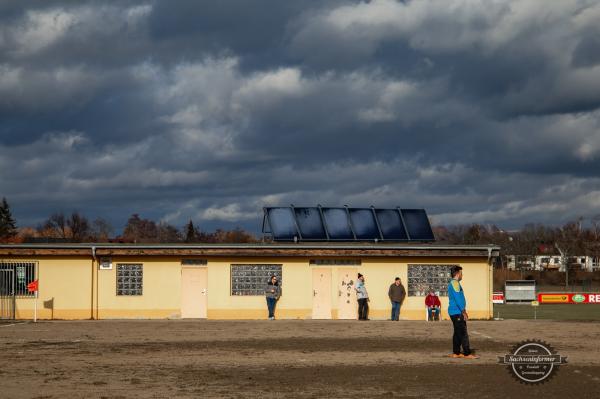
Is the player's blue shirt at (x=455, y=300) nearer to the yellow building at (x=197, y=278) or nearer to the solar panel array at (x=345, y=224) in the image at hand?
the yellow building at (x=197, y=278)

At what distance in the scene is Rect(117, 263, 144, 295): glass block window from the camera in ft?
103

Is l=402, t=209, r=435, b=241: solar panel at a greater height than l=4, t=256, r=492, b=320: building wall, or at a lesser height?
greater

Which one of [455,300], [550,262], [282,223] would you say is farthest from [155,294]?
[550,262]

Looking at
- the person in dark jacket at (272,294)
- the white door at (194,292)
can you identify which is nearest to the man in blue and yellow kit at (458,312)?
the person in dark jacket at (272,294)

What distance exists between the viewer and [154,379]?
47.3 feet

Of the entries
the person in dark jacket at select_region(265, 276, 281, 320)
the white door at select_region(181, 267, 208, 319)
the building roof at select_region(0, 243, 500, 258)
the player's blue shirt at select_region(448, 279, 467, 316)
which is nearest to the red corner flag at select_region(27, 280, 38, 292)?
the building roof at select_region(0, 243, 500, 258)

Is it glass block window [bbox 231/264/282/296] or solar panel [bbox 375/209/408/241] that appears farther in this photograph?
solar panel [bbox 375/209/408/241]

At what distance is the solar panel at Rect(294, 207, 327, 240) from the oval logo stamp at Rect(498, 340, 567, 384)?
54.7ft

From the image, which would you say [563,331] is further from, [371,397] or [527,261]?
[527,261]

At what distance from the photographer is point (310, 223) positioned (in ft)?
110

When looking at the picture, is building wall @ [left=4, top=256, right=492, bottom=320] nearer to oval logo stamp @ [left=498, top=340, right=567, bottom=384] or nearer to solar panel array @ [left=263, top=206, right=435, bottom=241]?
solar panel array @ [left=263, top=206, right=435, bottom=241]

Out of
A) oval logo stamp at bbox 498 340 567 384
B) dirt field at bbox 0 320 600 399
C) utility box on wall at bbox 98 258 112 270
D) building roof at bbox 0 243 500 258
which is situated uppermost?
building roof at bbox 0 243 500 258

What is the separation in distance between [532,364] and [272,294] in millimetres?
16639

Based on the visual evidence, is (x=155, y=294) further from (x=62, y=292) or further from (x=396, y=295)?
(x=396, y=295)
